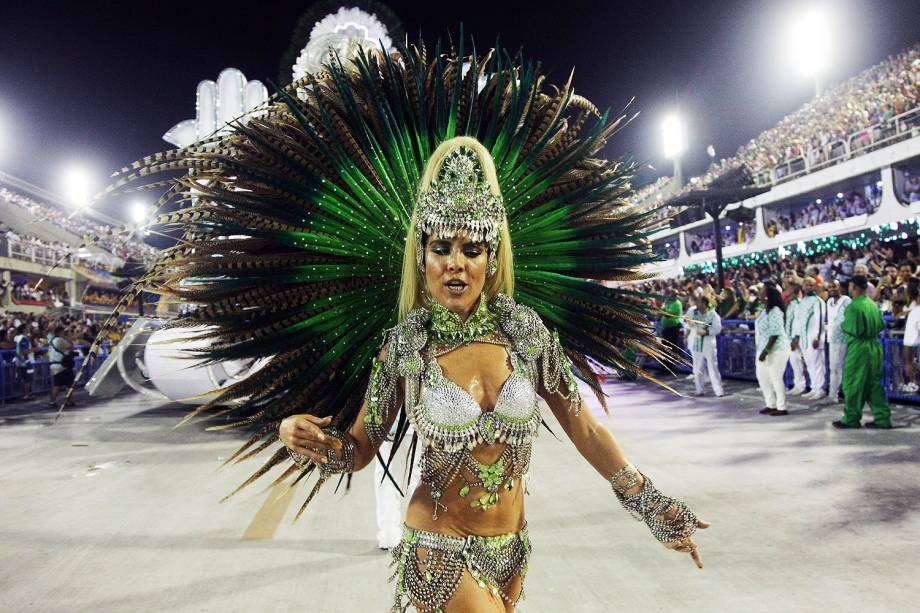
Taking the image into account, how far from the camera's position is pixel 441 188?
1.98 metres

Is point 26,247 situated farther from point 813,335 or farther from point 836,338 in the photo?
point 836,338

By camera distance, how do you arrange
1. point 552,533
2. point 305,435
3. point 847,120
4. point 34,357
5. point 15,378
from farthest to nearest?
point 847,120 < point 34,357 < point 15,378 < point 552,533 < point 305,435

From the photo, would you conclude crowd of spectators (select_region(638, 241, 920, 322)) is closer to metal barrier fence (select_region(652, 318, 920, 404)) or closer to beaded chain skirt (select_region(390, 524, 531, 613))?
metal barrier fence (select_region(652, 318, 920, 404))

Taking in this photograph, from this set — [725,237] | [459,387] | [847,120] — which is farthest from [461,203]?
[725,237]

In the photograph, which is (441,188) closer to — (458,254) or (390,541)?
(458,254)


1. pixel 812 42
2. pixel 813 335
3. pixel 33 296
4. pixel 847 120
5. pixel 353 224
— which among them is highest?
pixel 812 42

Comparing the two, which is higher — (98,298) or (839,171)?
(839,171)

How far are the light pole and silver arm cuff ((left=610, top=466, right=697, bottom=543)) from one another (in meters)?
47.2

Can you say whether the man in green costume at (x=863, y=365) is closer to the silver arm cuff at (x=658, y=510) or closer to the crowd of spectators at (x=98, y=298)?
the silver arm cuff at (x=658, y=510)

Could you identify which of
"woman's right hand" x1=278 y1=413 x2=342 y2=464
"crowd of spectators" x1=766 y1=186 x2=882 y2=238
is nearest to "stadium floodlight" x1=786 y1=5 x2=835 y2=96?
"crowd of spectators" x1=766 y1=186 x2=882 y2=238

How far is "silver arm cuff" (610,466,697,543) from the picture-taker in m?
2.05

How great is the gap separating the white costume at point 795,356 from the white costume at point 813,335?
0.21 feet

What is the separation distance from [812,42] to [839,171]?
50.6 ft

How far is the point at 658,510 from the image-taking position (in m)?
2.05
